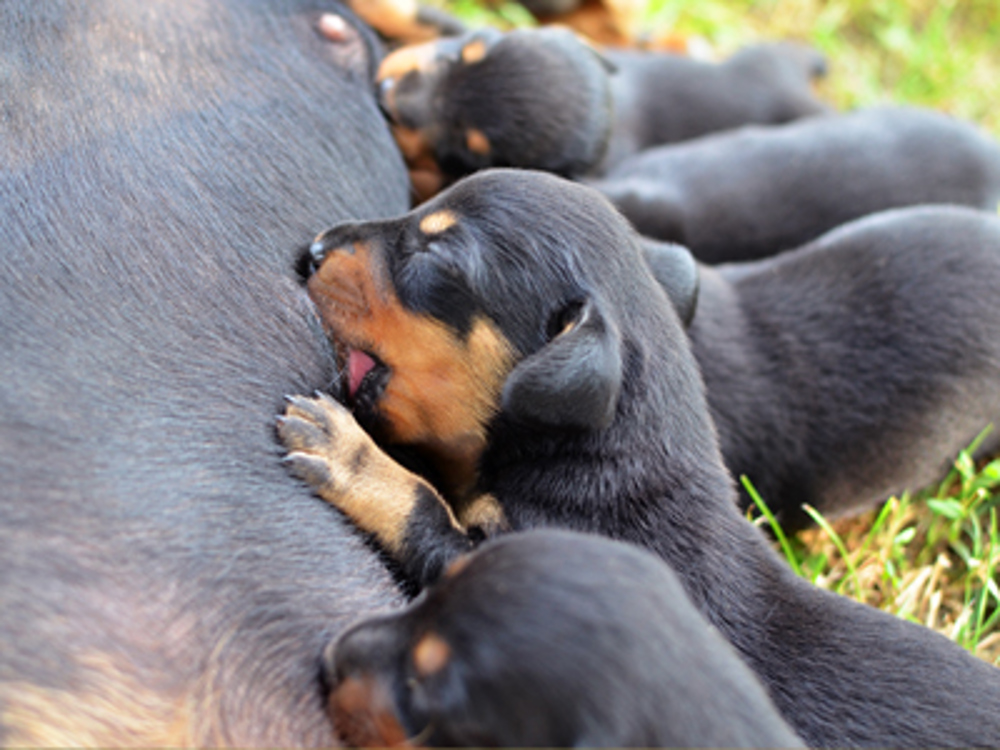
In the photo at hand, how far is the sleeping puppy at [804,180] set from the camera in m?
4.85

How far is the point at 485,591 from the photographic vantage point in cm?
211

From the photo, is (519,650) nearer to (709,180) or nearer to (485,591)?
(485,591)

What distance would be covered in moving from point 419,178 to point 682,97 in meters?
2.03

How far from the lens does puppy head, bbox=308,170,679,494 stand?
2.82m

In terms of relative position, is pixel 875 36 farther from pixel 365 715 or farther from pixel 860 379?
pixel 365 715

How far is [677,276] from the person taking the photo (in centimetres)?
347

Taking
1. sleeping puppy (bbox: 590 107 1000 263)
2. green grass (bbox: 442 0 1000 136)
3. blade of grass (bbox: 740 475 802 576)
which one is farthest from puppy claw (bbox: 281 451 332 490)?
green grass (bbox: 442 0 1000 136)

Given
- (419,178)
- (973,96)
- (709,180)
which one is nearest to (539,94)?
(419,178)

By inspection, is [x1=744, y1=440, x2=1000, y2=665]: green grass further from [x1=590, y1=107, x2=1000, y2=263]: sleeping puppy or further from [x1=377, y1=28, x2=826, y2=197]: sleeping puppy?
[x1=377, y1=28, x2=826, y2=197]: sleeping puppy

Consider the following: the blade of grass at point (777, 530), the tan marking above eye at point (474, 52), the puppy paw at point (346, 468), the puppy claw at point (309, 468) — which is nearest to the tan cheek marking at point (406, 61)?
the tan marking above eye at point (474, 52)

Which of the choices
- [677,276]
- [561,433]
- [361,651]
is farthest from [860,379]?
[361,651]

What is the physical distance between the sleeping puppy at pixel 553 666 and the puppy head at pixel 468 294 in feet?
2.43

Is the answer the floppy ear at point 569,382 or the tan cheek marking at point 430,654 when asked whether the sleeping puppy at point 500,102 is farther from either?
the tan cheek marking at point 430,654

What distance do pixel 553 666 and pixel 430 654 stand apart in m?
0.30
